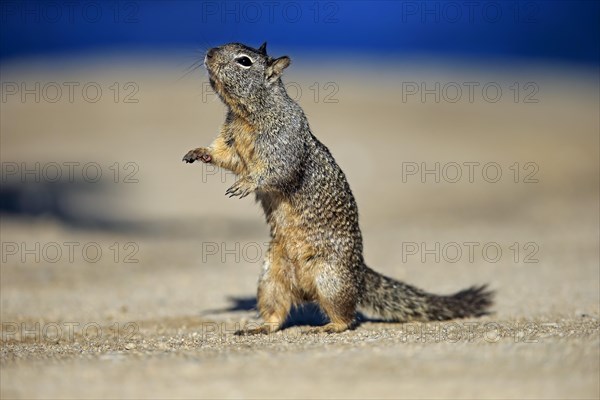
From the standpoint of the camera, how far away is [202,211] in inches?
880

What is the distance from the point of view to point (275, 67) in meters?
9.54

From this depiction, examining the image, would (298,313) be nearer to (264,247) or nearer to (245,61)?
(245,61)

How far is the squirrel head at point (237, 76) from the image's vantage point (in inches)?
367

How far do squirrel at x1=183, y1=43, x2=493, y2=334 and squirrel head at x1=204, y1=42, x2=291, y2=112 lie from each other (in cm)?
1

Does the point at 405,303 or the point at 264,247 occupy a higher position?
the point at 264,247

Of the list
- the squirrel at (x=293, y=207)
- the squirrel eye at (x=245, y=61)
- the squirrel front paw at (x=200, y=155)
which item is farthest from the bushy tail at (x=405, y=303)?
the squirrel eye at (x=245, y=61)

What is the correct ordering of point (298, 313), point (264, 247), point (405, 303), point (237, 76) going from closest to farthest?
point (237, 76), point (405, 303), point (298, 313), point (264, 247)

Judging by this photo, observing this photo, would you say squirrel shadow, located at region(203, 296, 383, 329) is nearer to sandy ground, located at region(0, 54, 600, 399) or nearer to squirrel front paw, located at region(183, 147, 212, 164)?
sandy ground, located at region(0, 54, 600, 399)

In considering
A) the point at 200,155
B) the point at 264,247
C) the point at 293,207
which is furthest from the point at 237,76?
the point at 264,247

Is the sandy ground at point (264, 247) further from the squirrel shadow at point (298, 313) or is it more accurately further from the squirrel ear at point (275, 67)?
the squirrel ear at point (275, 67)

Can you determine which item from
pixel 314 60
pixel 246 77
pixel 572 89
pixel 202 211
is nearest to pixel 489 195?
pixel 202 211

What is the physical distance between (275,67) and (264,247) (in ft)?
26.5

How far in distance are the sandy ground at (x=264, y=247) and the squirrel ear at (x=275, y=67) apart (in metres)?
2.91

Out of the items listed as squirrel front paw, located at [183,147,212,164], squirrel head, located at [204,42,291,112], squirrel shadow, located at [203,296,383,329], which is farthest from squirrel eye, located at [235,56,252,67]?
squirrel shadow, located at [203,296,383,329]
